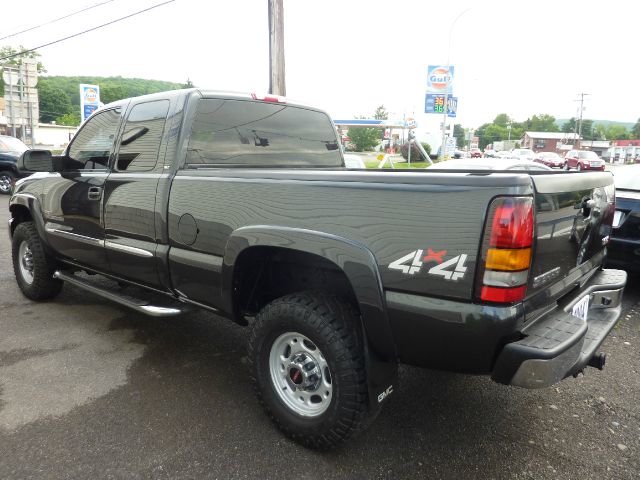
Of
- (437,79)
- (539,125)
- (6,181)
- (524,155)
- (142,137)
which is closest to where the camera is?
(142,137)

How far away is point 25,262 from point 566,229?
4859mm

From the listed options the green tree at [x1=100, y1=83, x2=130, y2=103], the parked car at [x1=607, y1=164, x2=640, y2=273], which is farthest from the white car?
the green tree at [x1=100, y1=83, x2=130, y2=103]

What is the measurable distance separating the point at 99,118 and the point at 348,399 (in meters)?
3.17

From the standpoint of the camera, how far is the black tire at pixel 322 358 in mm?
2238

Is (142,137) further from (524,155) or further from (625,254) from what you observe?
(524,155)

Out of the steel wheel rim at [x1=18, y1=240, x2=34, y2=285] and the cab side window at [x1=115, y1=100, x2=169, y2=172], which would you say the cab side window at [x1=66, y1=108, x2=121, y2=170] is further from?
the steel wheel rim at [x1=18, y1=240, x2=34, y2=285]

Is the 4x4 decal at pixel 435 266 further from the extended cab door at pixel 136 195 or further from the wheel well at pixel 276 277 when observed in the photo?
the extended cab door at pixel 136 195

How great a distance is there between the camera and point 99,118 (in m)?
3.98

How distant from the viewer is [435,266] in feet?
6.30

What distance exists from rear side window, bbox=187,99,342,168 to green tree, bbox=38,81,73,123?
10348 centimetres

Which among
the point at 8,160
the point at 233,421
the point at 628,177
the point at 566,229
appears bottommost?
the point at 233,421

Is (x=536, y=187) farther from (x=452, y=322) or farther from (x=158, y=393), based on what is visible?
(x=158, y=393)

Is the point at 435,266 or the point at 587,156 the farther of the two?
the point at 587,156

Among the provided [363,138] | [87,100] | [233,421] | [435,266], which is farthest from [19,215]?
[363,138]
